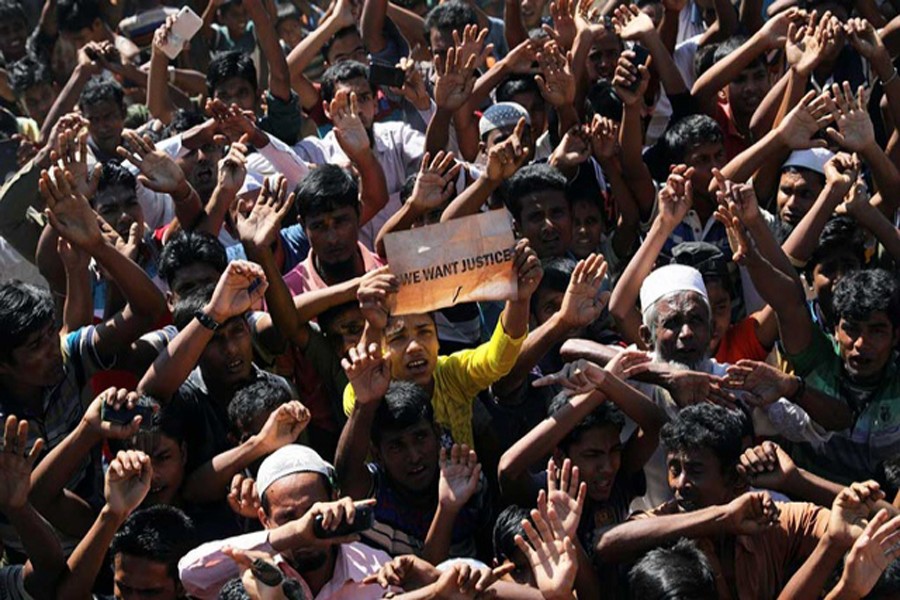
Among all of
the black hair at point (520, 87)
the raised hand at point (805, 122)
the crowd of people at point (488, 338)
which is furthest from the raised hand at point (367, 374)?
the black hair at point (520, 87)

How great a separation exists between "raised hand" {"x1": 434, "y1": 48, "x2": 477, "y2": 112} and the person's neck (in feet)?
8.83

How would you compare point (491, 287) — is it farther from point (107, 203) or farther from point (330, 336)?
point (107, 203)

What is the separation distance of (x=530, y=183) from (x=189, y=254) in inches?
58.3

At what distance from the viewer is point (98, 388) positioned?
248 inches

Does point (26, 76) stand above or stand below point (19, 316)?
below

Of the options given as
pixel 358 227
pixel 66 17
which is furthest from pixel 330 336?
pixel 66 17

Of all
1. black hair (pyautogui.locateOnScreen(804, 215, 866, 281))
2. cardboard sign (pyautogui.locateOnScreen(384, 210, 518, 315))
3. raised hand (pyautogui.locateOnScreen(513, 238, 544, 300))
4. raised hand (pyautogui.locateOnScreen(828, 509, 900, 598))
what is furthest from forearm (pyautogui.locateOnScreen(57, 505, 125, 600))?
black hair (pyautogui.locateOnScreen(804, 215, 866, 281))

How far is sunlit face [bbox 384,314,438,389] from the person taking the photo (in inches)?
246

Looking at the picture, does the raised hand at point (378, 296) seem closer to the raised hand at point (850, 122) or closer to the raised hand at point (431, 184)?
the raised hand at point (431, 184)

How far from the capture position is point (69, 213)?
20.7 feet

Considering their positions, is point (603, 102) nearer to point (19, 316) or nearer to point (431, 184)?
point (431, 184)

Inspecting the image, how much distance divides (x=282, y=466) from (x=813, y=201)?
295cm

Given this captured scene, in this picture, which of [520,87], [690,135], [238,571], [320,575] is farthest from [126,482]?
[520,87]

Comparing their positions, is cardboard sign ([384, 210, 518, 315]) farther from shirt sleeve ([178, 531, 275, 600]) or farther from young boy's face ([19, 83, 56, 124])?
young boy's face ([19, 83, 56, 124])
